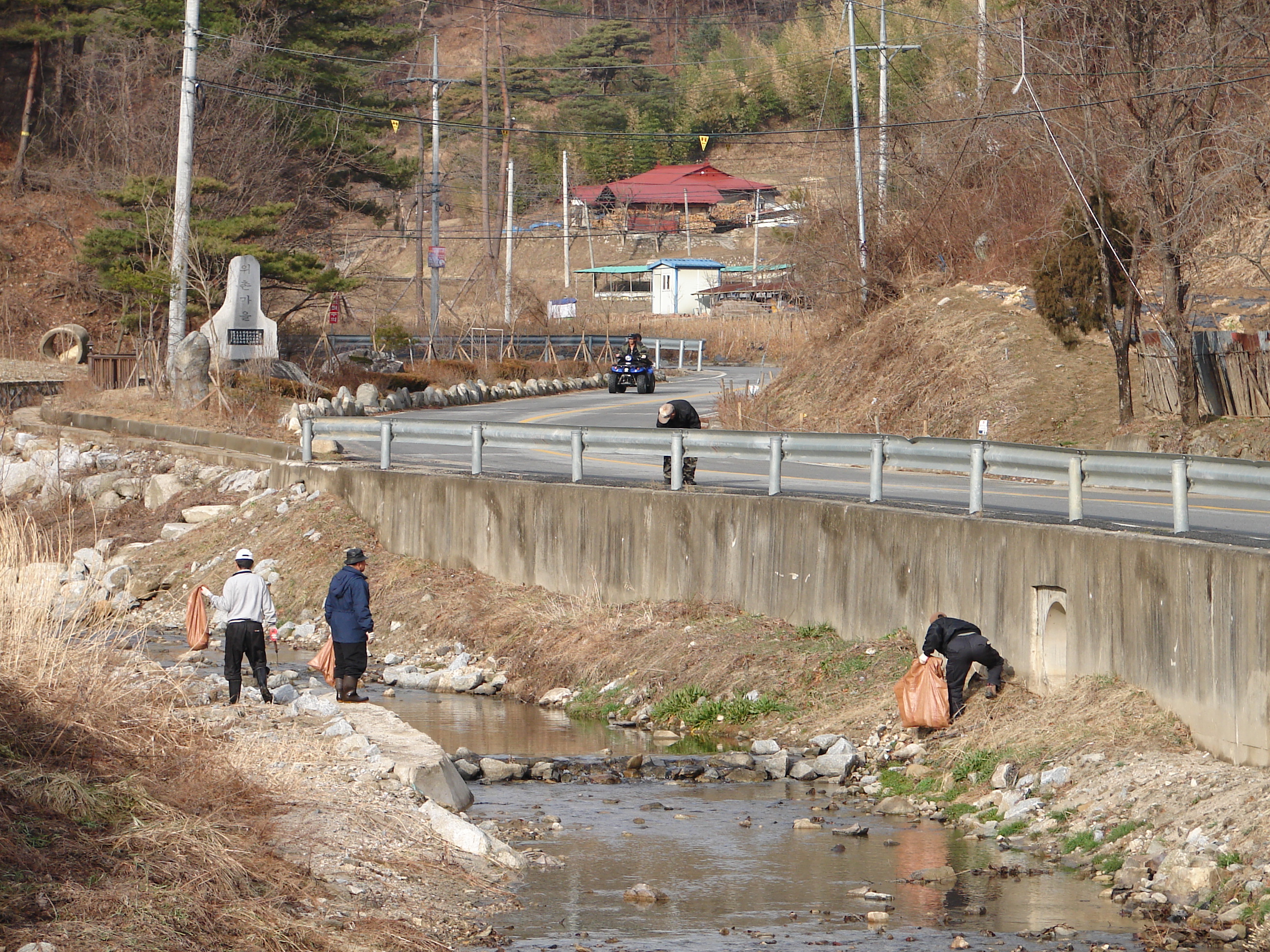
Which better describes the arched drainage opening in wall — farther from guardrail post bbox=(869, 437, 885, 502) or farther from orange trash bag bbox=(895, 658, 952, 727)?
guardrail post bbox=(869, 437, 885, 502)

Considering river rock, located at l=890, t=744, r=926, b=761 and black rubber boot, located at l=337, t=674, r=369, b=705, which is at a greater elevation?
black rubber boot, located at l=337, t=674, r=369, b=705

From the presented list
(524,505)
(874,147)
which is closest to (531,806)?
(524,505)

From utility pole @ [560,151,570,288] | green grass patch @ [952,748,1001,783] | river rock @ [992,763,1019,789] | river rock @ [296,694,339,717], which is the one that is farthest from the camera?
utility pole @ [560,151,570,288]

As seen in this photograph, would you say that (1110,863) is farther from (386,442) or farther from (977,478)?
(386,442)

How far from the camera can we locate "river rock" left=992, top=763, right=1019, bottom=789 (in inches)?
453

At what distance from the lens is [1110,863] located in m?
9.87

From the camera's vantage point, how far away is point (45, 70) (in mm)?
58781

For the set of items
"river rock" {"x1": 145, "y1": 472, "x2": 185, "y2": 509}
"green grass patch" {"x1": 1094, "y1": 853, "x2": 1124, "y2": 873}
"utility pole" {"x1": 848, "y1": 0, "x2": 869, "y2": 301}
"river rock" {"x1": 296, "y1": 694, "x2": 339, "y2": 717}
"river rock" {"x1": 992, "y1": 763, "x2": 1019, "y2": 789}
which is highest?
"utility pole" {"x1": 848, "y1": 0, "x2": 869, "y2": 301}

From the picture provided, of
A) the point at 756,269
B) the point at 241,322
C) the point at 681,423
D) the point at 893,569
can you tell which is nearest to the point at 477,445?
the point at 681,423

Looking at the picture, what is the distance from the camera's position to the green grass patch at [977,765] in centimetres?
1190

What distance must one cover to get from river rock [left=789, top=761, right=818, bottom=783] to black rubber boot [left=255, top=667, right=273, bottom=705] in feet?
15.2

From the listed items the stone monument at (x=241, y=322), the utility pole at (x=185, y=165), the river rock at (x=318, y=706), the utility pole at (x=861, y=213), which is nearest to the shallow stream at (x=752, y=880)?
the river rock at (x=318, y=706)

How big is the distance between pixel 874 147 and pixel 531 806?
33.7 meters

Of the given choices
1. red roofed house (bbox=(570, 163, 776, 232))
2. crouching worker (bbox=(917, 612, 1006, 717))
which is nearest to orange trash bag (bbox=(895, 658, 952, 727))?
crouching worker (bbox=(917, 612, 1006, 717))
